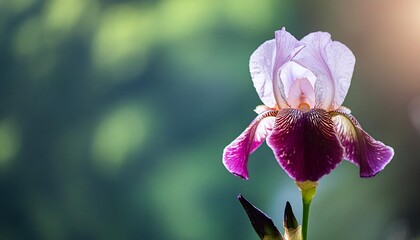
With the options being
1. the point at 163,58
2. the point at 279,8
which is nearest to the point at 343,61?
the point at 279,8

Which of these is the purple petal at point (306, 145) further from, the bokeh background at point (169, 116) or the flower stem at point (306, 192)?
the bokeh background at point (169, 116)

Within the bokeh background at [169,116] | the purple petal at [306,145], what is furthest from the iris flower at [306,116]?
the bokeh background at [169,116]

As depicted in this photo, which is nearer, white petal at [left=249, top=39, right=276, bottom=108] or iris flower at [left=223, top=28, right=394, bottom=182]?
iris flower at [left=223, top=28, right=394, bottom=182]

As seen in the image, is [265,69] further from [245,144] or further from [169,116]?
[169,116]

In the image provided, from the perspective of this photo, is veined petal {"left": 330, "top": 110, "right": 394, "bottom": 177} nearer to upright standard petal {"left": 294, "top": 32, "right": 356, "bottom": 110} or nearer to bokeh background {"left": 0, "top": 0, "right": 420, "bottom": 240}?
upright standard petal {"left": 294, "top": 32, "right": 356, "bottom": 110}

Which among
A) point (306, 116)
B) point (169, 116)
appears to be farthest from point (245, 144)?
point (169, 116)

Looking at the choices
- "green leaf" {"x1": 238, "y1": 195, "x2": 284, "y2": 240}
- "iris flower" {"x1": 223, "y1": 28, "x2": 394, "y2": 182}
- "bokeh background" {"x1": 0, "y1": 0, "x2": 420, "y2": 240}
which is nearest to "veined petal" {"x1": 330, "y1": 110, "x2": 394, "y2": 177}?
"iris flower" {"x1": 223, "y1": 28, "x2": 394, "y2": 182}

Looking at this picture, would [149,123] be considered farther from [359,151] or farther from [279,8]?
[359,151]
